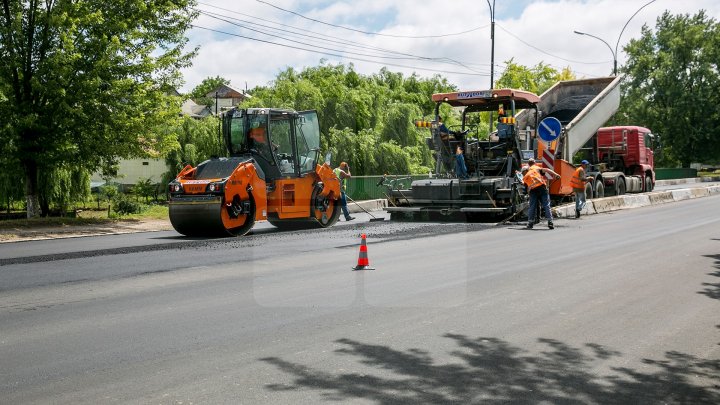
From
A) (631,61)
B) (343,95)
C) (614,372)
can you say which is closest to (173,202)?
(614,372)

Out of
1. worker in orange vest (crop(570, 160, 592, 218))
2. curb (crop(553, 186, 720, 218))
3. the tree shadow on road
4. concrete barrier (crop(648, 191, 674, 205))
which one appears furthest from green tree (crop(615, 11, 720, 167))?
the tree shadow on road

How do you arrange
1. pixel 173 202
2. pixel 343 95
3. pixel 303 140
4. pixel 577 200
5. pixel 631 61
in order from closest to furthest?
pixel 173 202 < pixel 303 140 < pixel 577 200 < pixel 343 95 < pixel 631 61

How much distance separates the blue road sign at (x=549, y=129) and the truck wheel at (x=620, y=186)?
9.66m

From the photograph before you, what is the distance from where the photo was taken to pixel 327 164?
691 inches

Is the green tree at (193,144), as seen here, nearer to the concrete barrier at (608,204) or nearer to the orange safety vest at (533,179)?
the concrete barrier at (608,204)

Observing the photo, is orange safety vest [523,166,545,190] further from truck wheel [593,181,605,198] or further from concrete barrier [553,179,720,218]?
truck wheel [593,181,605,198]

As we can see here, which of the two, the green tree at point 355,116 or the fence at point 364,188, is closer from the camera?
the fence at point 364,188

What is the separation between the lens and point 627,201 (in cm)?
2433

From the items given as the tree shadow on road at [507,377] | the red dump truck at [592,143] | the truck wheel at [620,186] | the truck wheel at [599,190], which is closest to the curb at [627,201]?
the red dump truck at [592,143]

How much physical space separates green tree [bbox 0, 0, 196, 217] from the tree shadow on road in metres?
15.3

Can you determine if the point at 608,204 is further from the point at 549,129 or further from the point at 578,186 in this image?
the point at 549,129

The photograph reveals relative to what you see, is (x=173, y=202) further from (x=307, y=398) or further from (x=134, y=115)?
(x=307, y=398)

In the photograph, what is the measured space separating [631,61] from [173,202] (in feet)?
213

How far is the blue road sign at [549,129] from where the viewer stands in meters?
18.5
